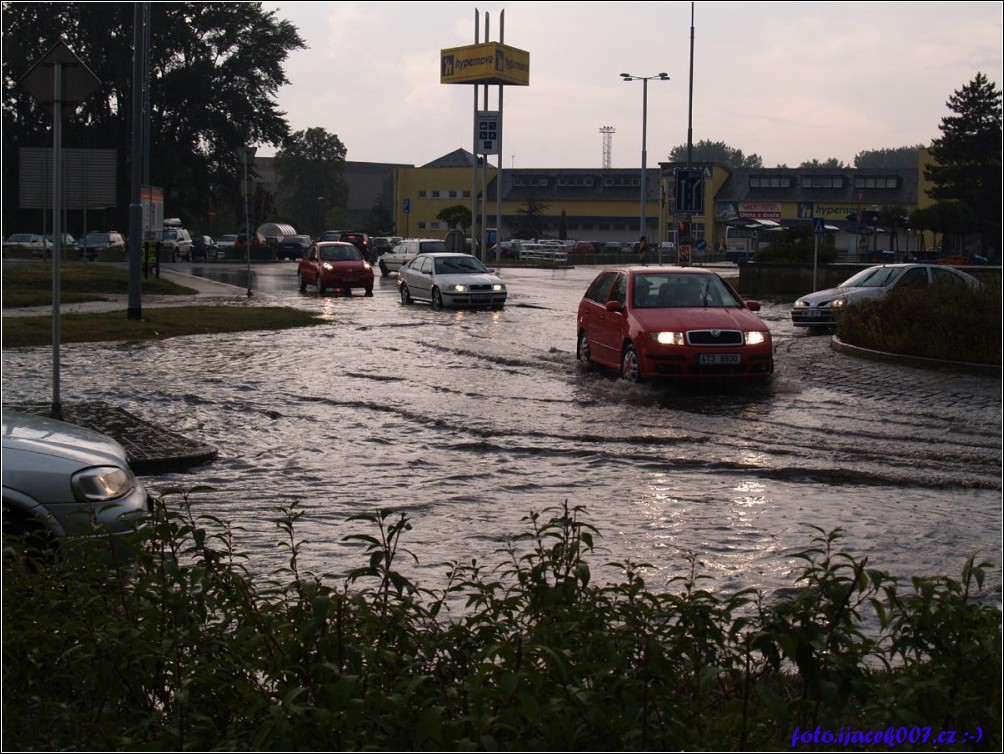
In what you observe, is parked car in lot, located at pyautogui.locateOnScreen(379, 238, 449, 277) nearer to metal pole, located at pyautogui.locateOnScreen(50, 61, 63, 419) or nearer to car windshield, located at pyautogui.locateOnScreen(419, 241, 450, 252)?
car windshield, located at pyautogui.locateOnScreen(419, 241, 450, 252)

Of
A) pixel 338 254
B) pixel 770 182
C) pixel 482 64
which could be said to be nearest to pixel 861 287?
pixel 338 254

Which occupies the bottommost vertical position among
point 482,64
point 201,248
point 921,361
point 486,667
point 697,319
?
point 921,361

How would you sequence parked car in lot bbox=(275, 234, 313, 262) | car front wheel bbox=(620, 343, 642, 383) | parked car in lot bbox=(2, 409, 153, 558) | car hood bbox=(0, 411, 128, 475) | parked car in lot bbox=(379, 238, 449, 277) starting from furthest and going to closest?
parked car in lot bbox=(275, 234, 313, 262), parked car in lot bbox=(379, 238, 449, 277), car front wheel bbox=(620, 343, 642, 383), car hood bbox=(0, 411, 128, 475), parked car in lot bbox=(2, 409, 153, 558)

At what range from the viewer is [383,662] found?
13.9ft

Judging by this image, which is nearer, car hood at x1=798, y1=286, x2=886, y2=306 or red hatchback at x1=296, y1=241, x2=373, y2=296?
car hood at x1=798, y1=286, x2=886, y2=306

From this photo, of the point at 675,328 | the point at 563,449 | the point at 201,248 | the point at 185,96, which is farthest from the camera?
the point at 201,248

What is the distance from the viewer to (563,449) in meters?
12.5

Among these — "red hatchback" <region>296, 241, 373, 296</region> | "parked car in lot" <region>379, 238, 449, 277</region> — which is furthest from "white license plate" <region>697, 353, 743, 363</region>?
"parked car in lot" <region>379, 238, 449, 277</region>

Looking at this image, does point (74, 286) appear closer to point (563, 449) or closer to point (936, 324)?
point (936, 324)

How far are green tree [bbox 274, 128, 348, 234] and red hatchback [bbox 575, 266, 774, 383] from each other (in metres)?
140

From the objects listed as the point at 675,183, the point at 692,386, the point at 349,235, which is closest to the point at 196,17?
the point at 349,235

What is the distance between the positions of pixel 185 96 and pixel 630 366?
61.3m

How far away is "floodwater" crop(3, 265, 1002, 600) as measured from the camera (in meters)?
8.53

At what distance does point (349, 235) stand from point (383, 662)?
244ft
